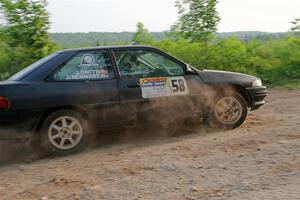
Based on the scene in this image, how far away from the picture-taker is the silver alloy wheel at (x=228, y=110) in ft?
22.0

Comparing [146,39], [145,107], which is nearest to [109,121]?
[145,107]

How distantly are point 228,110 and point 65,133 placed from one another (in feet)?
8.85

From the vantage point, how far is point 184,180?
433cm

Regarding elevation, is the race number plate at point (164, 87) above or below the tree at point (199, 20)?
below

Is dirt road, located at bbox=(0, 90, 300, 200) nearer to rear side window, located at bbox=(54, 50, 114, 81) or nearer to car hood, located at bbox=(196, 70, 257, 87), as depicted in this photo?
car hood, located at bbox=(196, 70, 257, 87)

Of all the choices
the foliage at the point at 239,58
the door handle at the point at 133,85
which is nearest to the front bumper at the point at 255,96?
the door handle at the point at 133,85

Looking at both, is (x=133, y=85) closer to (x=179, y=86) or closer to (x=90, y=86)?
(x=90, y=86)

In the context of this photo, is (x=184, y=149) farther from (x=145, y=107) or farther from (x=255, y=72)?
(x=255, y=72)

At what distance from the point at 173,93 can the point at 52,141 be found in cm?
197

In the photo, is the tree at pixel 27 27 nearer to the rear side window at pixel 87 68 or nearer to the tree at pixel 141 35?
the tree at pixel 141 35

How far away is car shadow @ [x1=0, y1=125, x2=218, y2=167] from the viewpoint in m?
5.83

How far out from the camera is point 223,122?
22.1 feet

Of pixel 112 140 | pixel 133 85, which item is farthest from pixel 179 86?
pixel 112 140

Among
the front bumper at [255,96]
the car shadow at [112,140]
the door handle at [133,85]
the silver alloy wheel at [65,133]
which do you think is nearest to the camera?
the silver alloy wheel at [65,133]
